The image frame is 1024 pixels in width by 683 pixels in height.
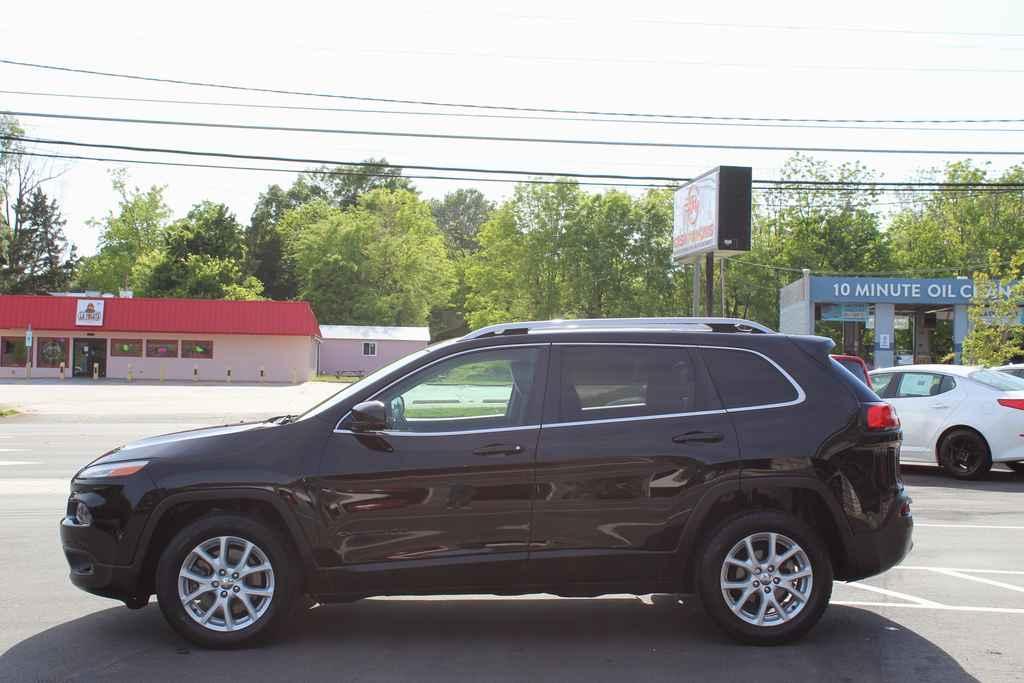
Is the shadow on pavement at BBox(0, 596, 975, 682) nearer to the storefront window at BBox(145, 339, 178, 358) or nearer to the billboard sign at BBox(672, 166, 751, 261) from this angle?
the billboard sign at BBox(672, 166, 751, 261)

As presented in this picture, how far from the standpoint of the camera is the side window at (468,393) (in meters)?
5.47

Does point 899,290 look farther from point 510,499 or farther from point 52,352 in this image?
point 52,352

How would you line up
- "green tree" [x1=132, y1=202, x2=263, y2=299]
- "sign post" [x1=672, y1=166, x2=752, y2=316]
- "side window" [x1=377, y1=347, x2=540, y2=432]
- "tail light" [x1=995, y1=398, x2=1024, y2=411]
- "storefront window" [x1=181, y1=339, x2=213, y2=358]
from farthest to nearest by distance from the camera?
"green tree" [x1=132, y1=202, x2=263, y2=299]
"storefront window" [x1=181, y1=339, x2=213, y2=358]
"sign post" [x1=672, y1=166, x2=752, y2=316]
"tail light" [x1=995, y1=398, x2=1024, y2=411]
"side window" [x1=377, y1=347, x2=540, y2=432]

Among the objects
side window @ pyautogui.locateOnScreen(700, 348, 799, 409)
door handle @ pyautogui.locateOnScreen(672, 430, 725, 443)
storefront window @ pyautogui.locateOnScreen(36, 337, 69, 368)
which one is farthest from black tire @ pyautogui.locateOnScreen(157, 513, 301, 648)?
storefront window @ pyautogui.locateOnScreen(36, 337, 69, 368)

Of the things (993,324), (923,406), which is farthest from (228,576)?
(993,324)

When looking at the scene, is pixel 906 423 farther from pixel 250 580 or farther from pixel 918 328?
pixel 918 328

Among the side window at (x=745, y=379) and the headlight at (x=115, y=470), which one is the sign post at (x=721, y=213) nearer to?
the side window at (x=745, y=379)

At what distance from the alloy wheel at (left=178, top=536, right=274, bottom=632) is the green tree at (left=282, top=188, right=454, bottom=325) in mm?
72967

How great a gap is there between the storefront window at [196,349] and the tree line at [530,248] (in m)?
17.2

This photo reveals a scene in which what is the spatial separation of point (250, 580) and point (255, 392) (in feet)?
129

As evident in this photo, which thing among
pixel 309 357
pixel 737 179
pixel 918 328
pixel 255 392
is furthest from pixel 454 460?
pixel 309 357

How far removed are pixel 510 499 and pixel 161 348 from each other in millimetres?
53632

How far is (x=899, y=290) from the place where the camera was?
40969mm

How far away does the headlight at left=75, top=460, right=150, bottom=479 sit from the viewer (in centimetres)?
537
